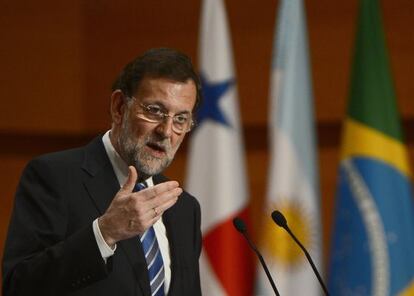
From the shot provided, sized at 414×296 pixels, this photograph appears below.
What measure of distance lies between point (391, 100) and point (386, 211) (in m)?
0.56

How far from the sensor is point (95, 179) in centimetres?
229

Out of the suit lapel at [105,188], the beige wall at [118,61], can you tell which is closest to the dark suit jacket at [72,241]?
the suit lapel at [105,188]

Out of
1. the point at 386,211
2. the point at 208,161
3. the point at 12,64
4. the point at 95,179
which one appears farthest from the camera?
the point at 12,64

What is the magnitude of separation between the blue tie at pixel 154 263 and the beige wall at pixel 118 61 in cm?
273

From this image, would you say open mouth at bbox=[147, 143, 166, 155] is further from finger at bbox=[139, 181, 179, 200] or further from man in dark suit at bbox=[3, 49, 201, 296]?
finger at bbox=[139, 181, 179, 200]

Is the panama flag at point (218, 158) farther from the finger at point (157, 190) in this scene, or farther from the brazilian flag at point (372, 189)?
the finger at point (157, 190)

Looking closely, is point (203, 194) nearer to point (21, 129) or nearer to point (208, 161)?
point (208, 161)

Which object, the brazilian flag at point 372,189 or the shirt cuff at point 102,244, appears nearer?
the shirt cuff at point 102,244

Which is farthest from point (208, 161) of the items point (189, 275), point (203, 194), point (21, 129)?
point (189, 275)

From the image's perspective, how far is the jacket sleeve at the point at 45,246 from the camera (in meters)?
2.03

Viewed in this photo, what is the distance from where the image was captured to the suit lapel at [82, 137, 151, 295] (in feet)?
7.31

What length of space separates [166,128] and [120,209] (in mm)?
338

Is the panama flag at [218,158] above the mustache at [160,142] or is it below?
below

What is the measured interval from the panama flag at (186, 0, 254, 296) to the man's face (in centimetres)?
220
